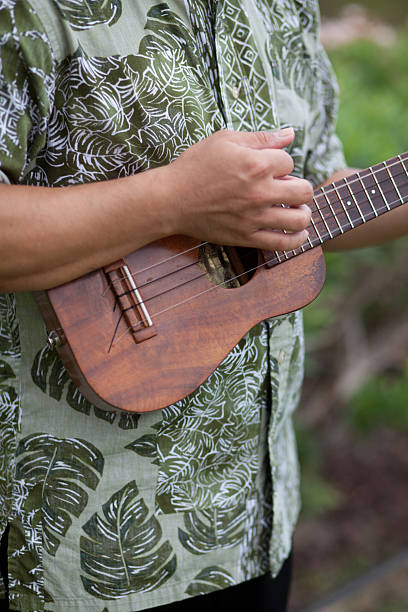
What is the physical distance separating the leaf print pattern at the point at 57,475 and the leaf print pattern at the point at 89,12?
1.77 feet

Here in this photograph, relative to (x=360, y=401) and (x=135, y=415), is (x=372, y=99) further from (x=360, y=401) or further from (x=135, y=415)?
(x=135, y=415)

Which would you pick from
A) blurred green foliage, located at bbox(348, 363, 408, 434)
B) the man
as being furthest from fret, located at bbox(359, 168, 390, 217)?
blurred green foliage, located at bbox(348, 363, 408, 434)

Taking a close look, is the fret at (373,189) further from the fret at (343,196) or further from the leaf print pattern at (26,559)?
the leaf print pattern at (26,559)

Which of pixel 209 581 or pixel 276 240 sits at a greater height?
pixel 276 240

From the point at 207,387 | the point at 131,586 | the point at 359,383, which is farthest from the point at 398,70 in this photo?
the point at 131,586

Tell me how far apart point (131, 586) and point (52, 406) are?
292 mm

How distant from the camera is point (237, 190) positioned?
0.83 m

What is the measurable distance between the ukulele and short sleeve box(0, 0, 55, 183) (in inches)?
7.2

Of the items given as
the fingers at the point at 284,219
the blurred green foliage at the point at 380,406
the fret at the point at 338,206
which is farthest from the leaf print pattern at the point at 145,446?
the blurred green foliage at the point at 380,406

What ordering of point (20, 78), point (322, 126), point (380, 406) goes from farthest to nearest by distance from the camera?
point (380, 406) → point (322, 126) → point (20, 78)

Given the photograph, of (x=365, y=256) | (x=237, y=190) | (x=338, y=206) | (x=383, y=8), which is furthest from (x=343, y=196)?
(x=383, y=8)

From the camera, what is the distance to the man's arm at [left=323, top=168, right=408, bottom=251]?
1.18 meters

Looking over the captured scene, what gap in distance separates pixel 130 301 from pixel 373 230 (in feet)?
1.79

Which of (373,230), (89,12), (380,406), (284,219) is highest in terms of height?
(89,12)
